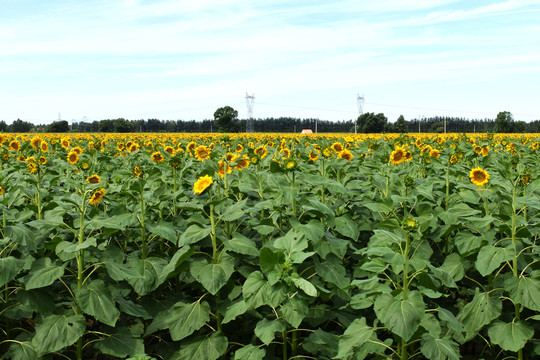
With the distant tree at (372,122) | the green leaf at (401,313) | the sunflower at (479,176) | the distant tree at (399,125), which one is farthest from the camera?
the distant tree at (399,125)

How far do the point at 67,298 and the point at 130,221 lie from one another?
2.40 feet

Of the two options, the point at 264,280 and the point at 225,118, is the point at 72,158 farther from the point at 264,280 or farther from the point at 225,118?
the point at 225,118

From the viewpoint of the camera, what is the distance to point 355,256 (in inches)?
164

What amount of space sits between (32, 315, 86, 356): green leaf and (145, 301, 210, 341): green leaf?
53 cm

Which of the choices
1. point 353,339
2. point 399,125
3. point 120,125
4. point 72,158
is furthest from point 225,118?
point 353,339

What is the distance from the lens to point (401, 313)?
268 cm

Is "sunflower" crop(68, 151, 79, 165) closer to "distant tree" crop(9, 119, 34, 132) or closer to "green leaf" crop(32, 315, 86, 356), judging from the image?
"green leaf" crop(32, 315, 86, 356)

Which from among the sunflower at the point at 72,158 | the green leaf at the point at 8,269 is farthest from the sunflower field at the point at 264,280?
the sunflower at the point at 72,158

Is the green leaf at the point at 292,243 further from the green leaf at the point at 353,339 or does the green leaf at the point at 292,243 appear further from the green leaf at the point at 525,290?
the green leaf at the point at 525,290

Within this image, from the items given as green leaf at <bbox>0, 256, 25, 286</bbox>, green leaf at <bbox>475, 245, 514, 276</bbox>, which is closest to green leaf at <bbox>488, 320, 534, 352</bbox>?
green leaf at <bbox>475, 245, 514, 276</bbox>

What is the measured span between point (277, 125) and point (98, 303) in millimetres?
104968

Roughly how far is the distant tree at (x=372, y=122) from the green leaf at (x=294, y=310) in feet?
224

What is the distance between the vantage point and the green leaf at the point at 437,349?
9.25ft

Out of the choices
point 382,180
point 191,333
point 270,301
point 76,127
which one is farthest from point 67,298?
point 76,127
